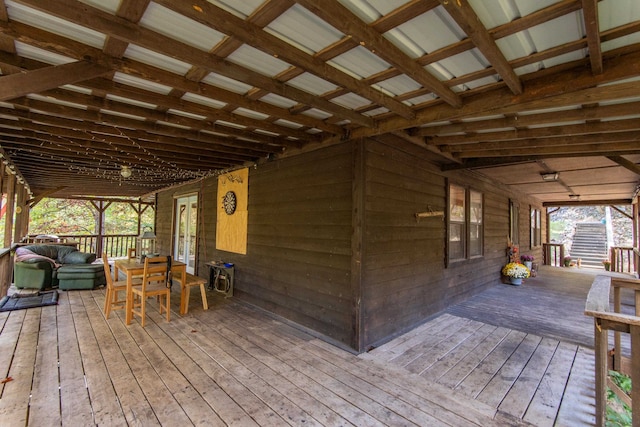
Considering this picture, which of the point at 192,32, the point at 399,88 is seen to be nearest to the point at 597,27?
the point at 399,88

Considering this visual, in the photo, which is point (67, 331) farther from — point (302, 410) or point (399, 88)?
point (399, 88)

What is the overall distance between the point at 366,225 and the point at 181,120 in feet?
7.28

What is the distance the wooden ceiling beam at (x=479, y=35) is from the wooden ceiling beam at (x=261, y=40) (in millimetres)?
765

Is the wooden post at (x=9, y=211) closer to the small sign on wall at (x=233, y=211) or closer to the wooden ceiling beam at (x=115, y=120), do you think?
the small sign on wall at (x=233, y=211)

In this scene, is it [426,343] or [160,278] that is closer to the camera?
[426,343]

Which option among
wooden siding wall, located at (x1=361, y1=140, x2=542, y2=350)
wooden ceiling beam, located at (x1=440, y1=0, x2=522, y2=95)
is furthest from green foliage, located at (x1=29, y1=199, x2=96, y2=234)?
wooden ceiling beam, located at (x1=440, y1=0, x2=522, y2=95)

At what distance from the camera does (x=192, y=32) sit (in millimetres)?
1612

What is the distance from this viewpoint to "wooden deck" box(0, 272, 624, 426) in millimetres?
2027

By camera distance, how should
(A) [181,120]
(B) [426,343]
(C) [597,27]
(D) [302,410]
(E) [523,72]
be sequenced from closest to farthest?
(C) [597,27] → (E) [523,72] → (D) [302,410] → (A) [181,120] → (B) [426,343]

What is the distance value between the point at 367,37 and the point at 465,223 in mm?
4503

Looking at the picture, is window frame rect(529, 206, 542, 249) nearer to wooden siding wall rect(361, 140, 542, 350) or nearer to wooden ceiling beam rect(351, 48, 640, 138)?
wooden siding wall rect(361, 140, 542, 350)

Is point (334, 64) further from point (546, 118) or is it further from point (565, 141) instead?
point (565, 141)

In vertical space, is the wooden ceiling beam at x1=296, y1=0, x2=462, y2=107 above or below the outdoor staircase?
above

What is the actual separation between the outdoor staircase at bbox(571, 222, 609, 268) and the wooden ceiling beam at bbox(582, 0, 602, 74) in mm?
16245
